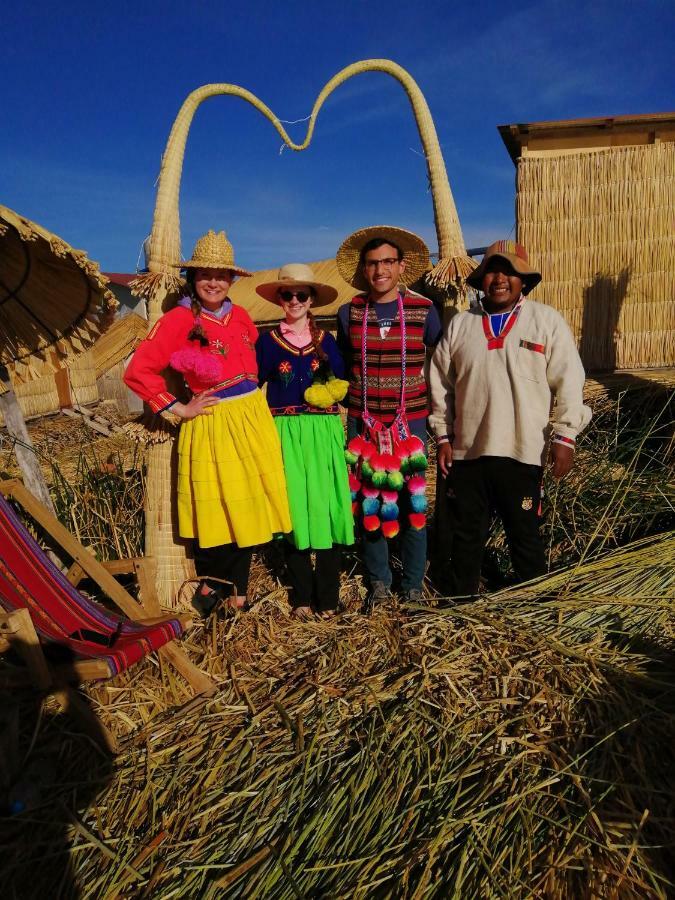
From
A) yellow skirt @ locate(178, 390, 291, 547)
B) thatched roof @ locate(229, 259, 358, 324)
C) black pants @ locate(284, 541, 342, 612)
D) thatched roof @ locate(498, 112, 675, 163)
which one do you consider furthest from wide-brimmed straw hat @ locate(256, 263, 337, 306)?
thatched roof @ locate(229, 259, 358, 324)

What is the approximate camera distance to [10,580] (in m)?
2.47

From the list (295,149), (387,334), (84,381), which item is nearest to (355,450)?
(387,334)

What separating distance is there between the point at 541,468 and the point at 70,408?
9.90 meters

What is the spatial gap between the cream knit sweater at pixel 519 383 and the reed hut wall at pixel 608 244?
3007 millimetres

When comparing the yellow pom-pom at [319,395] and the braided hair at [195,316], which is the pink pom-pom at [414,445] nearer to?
the yellow pom-pom at [319,395]

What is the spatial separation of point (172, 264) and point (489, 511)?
Answer: 2.00 meters

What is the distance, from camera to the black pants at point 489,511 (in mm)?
2832

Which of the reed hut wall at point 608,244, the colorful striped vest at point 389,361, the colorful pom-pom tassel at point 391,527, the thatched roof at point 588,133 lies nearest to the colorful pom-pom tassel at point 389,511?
the colorful pom-pom tassel at point 391,527

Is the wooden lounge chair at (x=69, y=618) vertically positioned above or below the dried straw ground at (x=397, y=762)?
above

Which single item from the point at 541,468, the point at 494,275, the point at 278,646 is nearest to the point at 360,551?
the point at 278,646

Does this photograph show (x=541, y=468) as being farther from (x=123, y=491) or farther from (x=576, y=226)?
(x=576, y=226)

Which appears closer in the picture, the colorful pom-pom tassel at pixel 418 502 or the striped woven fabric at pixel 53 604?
the striped woven fabric at pixel 53 604

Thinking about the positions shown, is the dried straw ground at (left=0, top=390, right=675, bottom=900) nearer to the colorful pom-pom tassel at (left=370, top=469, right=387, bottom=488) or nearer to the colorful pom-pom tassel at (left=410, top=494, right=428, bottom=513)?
the colorful pom-pom tassel at (left=410, top=494, right=428, bottom=513)

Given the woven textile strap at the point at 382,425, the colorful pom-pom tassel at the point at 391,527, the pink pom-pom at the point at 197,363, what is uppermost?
the pink pom-pom at the point at 197,363
